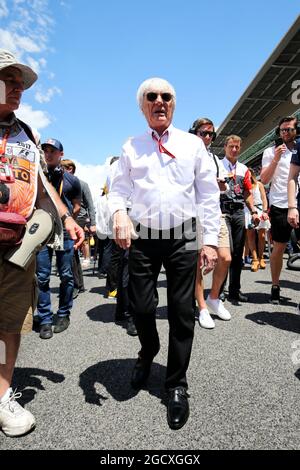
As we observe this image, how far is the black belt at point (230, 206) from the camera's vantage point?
14.6 feet

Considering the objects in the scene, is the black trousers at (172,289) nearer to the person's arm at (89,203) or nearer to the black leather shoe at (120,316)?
the black leather shoe at (120,316)

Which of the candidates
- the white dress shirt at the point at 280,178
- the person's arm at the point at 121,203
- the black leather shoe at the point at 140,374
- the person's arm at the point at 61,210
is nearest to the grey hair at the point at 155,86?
the person's arm at the point at 121,203

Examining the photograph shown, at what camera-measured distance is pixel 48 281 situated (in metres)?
3.95

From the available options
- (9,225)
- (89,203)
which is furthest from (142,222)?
(89,203)

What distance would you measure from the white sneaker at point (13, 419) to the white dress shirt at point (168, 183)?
1.34 metres

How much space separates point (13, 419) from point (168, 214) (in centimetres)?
150

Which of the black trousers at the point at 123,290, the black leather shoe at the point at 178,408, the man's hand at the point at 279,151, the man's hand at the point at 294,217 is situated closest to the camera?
the black leather shoe at the point at 178,408

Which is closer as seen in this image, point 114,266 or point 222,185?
point 222,185

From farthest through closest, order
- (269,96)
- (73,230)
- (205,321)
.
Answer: (269,96)
(205,321)
(73,230)

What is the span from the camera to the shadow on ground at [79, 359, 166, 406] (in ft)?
7.62

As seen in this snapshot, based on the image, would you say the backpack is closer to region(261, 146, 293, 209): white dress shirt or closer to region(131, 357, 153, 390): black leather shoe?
region(131, 357, 153, 390): black leather shoe

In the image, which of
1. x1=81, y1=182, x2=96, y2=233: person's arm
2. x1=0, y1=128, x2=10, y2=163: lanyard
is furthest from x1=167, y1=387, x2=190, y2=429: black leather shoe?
x1=81, y1=182, x2=96, y2=233: person's arm

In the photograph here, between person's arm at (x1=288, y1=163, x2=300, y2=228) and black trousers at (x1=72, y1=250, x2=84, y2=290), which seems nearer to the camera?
person's arm at (x1=288, y1=163, x2=300, y2=228)

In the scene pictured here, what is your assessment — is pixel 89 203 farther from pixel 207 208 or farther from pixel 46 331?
pixel 207 208
